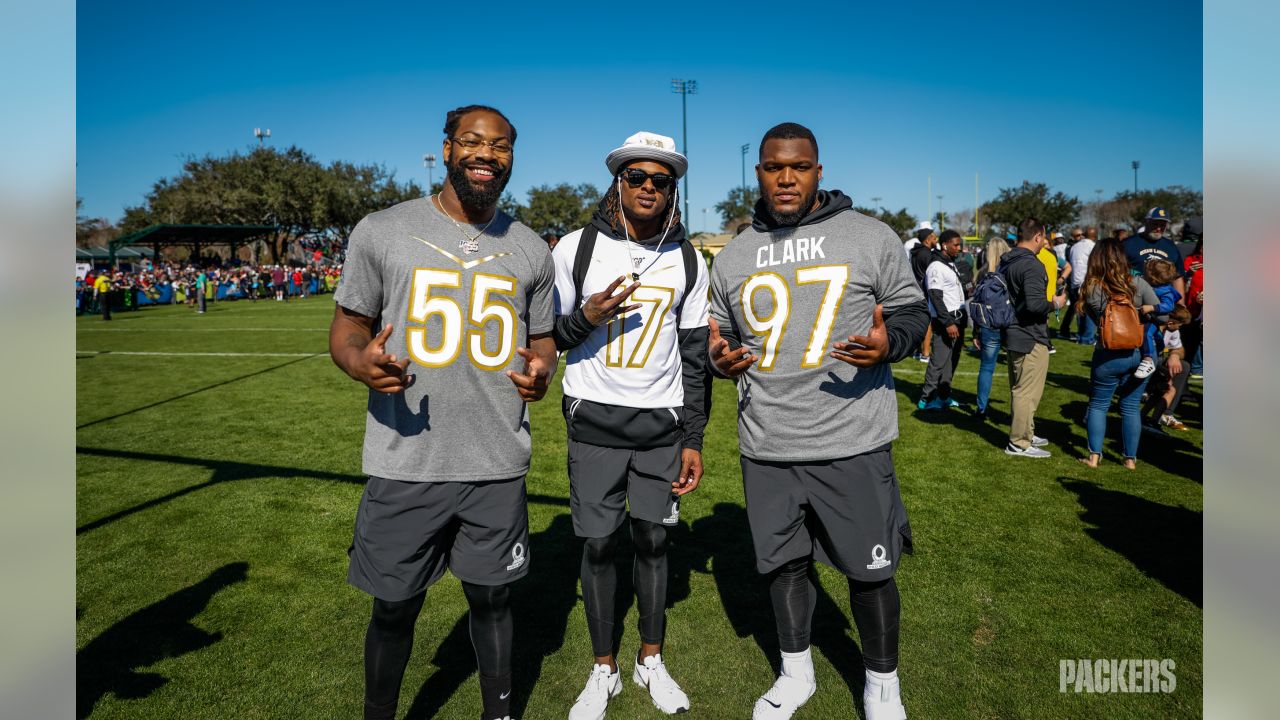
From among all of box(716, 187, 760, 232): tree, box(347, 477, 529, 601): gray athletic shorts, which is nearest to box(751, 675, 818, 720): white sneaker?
box(347, 477, 529, 601): gray athletic shorts

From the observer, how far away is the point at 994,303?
7.26m

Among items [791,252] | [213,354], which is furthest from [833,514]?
[213,354]

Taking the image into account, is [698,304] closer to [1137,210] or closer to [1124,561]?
[1124,561]

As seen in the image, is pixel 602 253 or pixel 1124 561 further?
pixel 1124 561

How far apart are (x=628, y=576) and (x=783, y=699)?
1.70 meters

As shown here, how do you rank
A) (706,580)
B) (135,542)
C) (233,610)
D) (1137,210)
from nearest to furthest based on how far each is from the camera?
1. (233,610)
2. (706,580)
3. (135,542)
4. (1137,210)

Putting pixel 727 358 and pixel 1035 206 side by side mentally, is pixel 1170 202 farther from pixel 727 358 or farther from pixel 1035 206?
pixel 727 358

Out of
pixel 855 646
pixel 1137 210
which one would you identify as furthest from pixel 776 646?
pixel 1137 210

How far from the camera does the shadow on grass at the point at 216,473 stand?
566 centimetres

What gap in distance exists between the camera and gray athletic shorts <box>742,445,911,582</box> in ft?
9.25

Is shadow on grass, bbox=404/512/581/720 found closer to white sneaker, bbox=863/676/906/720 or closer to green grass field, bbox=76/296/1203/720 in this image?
green grass field, bbox=76/296/1203/720

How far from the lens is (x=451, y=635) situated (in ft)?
12.4

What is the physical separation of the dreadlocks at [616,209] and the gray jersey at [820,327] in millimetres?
606

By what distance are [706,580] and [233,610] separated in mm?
2879
